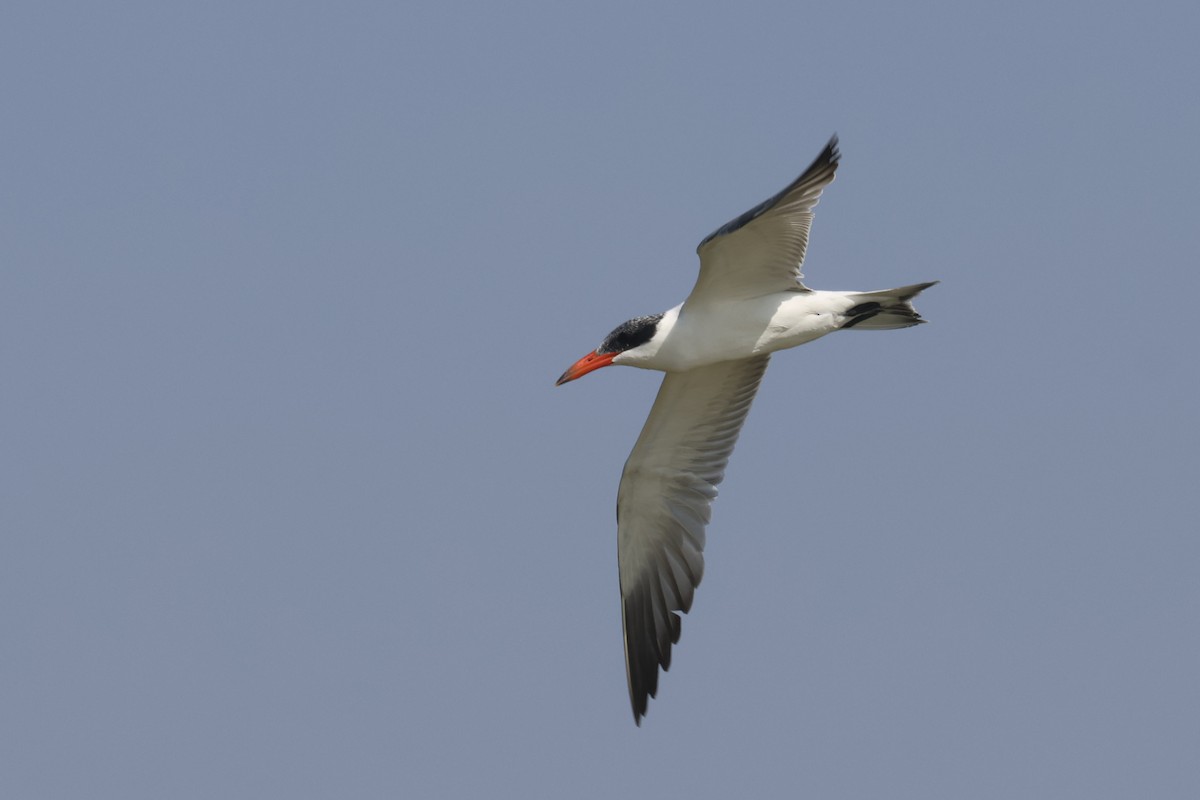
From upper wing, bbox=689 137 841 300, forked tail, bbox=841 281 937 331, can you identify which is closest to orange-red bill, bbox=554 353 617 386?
upper wing, bbox=689 137 841 300

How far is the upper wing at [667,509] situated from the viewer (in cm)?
1411

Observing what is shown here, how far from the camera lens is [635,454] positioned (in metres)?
14.3

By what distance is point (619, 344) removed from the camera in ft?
42.2

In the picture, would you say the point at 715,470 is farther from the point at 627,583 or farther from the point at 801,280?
the point at 801,280

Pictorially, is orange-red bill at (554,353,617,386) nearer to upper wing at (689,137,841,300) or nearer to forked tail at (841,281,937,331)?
upper wing at (689,137,841,300)

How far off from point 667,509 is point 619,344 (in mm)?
2102

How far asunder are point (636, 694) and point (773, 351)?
10.6 feet

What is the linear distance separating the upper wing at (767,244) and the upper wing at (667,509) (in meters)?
1.53

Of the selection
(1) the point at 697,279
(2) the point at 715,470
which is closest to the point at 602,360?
(1) the point at 697,279

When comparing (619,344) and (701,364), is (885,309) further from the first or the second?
(619,344)

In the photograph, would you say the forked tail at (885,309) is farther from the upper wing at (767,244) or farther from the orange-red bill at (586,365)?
the orange-red bill at (586,365)

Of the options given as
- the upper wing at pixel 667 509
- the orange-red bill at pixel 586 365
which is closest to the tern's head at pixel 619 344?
the orange-red bill at pixel 586 365

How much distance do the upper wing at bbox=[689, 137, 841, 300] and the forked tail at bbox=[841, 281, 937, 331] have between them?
0.47 m

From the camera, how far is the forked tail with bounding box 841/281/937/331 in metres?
12.5
